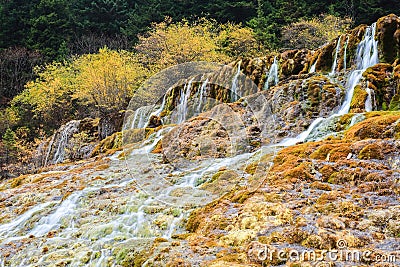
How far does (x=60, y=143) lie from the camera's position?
24.2 metres

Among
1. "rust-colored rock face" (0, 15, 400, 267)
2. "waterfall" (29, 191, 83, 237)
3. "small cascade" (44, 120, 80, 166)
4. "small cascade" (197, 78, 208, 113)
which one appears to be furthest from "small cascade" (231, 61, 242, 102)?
"waterfall" (29, 191, 83, 237)

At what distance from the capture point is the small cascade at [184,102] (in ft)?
67.3

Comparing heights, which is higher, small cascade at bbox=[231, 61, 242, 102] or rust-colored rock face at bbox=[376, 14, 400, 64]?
rust-colored rock face at bbox=[376, 14, 400, 64]

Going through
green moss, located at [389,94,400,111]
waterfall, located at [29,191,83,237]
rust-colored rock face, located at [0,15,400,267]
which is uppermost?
green moss, located at [389,94,400,111]

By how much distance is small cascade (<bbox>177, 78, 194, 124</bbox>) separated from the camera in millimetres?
20500

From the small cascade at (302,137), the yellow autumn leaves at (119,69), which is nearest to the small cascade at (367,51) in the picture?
the small cascade at (302,137)

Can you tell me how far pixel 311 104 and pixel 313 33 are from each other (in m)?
20.8

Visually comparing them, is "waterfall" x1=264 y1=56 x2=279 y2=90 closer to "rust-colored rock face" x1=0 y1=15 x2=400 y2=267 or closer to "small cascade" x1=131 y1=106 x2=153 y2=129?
"rust-colored rock face" x1=0 y1=15 x2=400 y2=267

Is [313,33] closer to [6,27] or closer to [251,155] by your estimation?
[251,155]

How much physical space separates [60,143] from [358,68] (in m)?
18.3

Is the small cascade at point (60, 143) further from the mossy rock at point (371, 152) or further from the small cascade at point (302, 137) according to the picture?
the mossy rock at point (371, 152)

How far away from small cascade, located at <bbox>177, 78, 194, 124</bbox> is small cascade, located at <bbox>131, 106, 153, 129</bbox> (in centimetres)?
240

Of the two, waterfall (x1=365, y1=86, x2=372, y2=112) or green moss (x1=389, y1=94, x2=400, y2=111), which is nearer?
green moss (x1=389, y1=94, x2=400, y2=111)

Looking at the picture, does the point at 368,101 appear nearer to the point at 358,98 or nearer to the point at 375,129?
the point at 358,98
